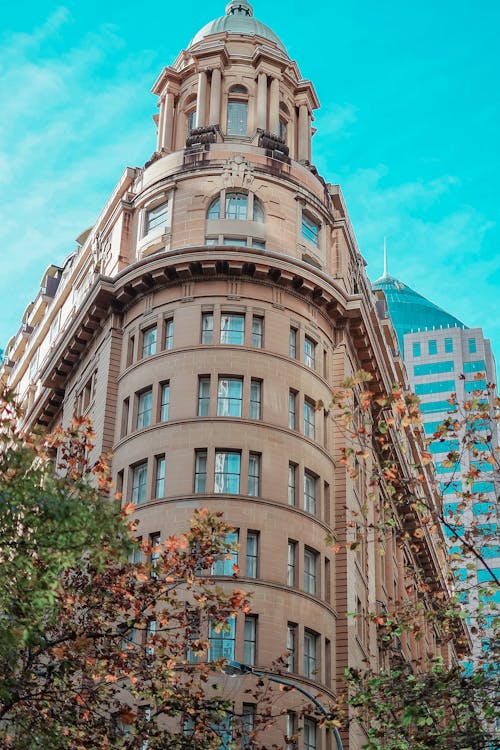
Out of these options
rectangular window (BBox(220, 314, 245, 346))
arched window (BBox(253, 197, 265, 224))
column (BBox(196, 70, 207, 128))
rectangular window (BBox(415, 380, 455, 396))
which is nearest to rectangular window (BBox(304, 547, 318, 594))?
rectangular window (BBox(220, 314, 245, 346))

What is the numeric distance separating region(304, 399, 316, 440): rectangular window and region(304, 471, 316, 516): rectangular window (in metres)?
1.67

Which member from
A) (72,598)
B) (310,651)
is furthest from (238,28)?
(72,598)

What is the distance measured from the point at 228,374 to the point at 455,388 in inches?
4638

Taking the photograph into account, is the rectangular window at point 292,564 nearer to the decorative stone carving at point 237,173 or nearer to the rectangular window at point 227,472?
the rectangular window at point 227,472

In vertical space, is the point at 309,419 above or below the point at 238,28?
below

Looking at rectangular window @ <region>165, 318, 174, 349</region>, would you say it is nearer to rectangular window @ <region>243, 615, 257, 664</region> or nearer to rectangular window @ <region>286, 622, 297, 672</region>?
rectangular window @ <region>243, 615, 257, 664</region>

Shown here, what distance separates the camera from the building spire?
205 feet

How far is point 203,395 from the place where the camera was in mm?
44281

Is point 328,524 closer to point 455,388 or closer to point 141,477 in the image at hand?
point 141,477

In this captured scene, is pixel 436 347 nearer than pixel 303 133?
No

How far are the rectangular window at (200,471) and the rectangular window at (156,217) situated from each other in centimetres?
1217

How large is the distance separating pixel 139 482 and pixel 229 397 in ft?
15.7

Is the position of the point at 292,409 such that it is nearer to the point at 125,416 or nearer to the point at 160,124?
the point at 125,416

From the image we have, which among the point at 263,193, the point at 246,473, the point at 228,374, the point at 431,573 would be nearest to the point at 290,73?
the point at 263,193
